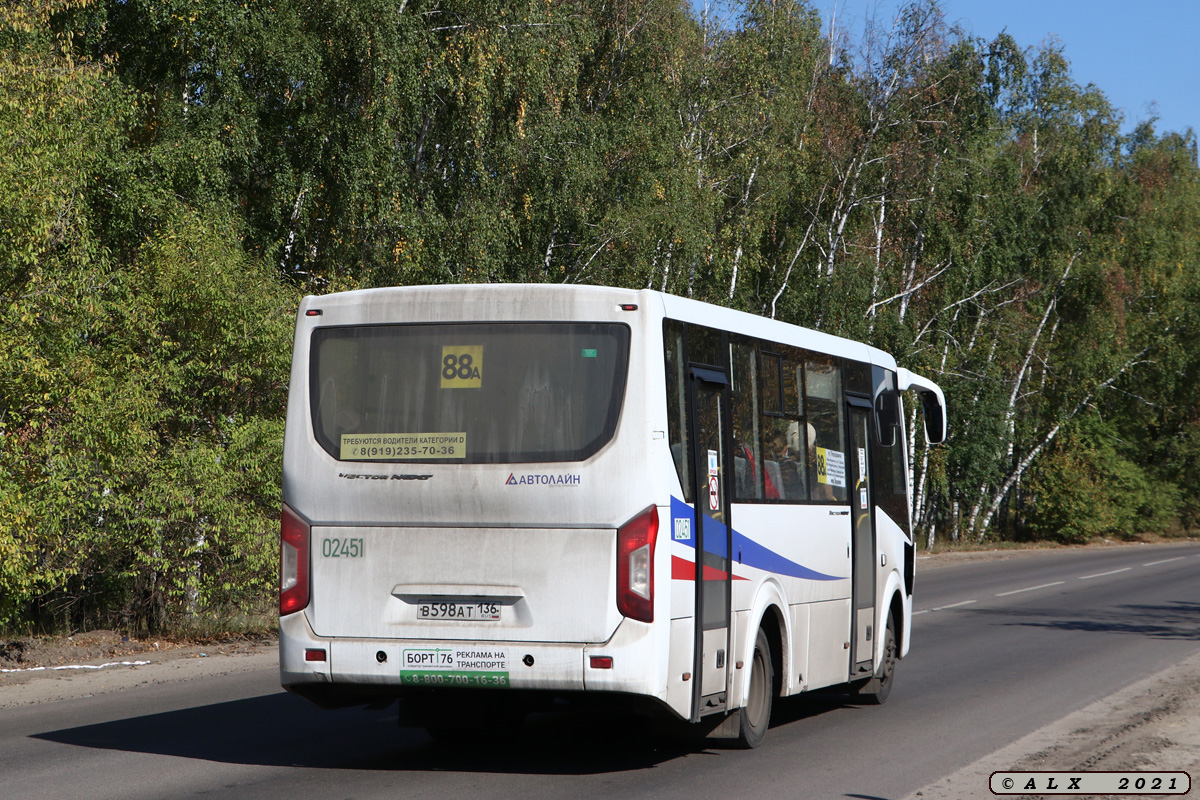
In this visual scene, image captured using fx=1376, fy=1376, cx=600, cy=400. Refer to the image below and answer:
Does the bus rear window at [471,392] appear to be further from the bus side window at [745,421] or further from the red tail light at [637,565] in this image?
the bus side window at [745,421]

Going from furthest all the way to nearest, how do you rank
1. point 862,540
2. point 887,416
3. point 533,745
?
point 887,416 < point 862,540 < point 533,745

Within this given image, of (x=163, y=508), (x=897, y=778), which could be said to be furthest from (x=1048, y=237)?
(x=897, y=778)

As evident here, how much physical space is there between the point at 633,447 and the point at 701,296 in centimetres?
2646

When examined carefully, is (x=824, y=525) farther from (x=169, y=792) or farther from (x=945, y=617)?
(x=945, y=617)

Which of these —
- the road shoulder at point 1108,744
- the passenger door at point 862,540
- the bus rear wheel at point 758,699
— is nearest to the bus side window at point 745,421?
the bus rear wheel at point 758,699

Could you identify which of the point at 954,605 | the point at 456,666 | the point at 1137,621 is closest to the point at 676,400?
the point at 456,666

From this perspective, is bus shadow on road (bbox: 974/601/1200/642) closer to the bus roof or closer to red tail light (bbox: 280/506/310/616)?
the bus roof

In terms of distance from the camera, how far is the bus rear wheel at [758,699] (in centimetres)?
909

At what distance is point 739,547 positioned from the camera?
8.84m

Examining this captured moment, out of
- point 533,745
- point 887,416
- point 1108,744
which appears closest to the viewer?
point 1108,744

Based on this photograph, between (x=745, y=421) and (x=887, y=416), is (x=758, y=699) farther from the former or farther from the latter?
(x=887, y=416)

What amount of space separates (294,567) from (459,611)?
1.11 metres

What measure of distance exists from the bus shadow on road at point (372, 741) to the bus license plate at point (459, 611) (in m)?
1.06

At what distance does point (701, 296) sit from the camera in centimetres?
3403
